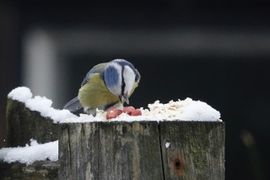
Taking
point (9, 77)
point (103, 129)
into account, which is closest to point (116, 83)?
point (103, 129)

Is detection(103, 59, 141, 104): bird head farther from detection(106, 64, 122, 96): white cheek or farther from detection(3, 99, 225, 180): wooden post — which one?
detection(3, 99, 225, 180): wooden post

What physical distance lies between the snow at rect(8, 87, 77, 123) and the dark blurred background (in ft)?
12.4

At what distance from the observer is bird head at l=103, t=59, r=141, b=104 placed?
12.6 ft

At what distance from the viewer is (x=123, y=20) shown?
21.8 ft

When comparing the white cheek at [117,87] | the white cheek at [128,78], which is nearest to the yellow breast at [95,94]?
the white cheek at [117,87]

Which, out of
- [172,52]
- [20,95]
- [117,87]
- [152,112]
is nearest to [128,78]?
[117,87]

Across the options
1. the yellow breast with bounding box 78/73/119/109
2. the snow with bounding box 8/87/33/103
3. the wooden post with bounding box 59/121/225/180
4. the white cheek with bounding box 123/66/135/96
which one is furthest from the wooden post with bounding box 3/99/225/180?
the yellow breast with bounding box 78/73/119/109

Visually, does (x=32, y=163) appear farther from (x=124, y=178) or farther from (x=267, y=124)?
(x=267, y=124)

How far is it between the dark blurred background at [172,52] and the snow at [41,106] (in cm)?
379

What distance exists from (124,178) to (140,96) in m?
4.56

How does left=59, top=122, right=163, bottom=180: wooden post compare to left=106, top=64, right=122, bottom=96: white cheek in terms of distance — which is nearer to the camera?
left=59, top=122, right=163, bottom=180: wooden post

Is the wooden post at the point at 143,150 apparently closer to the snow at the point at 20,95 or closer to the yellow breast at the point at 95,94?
the snow at the point at 20,95

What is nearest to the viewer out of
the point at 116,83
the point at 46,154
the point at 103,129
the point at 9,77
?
the point at 103,129

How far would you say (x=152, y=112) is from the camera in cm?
256
